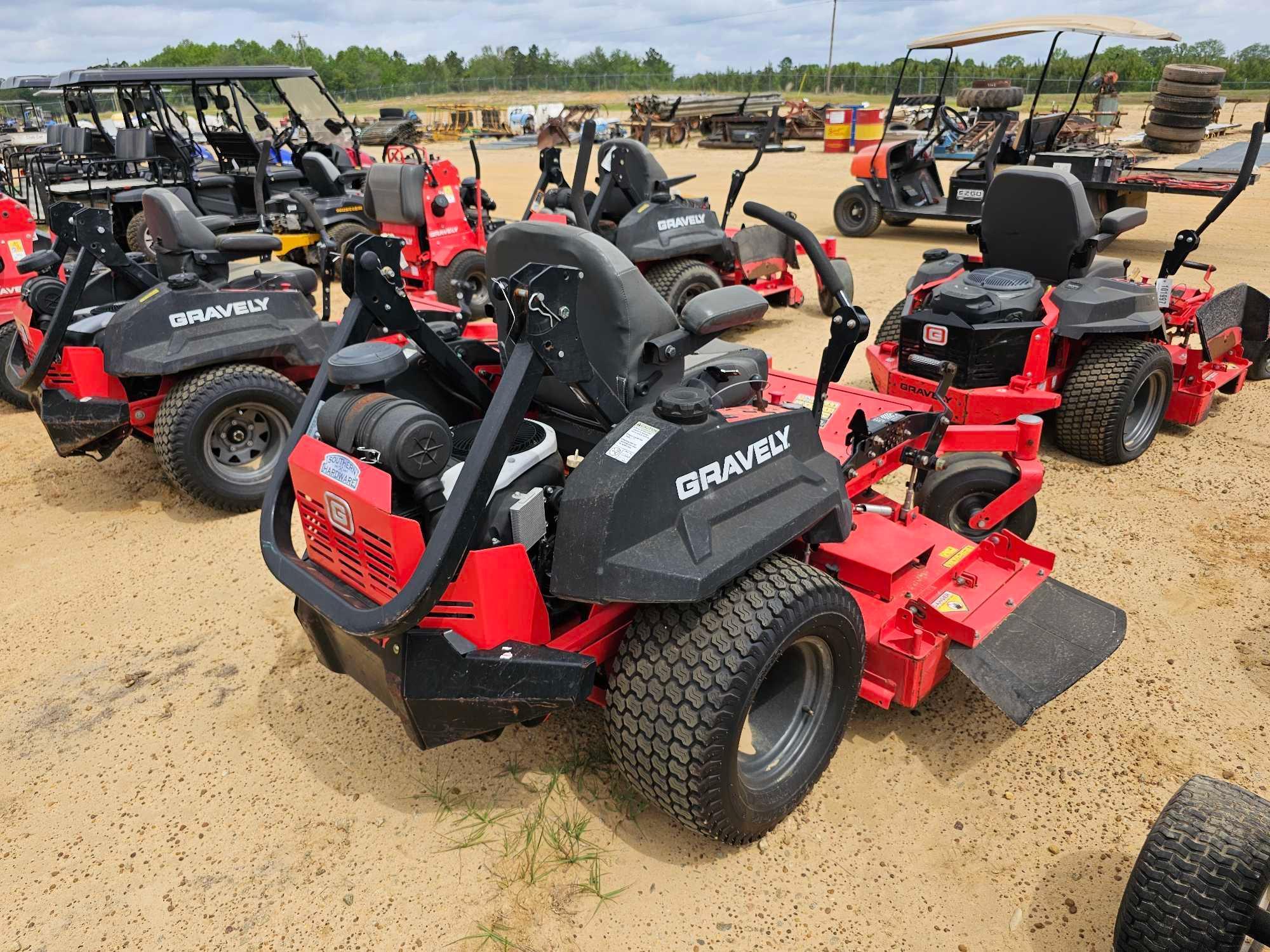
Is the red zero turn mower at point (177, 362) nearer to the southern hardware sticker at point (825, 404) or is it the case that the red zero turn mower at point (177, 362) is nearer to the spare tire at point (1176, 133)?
the southern hardware sticker at point (825, 404)

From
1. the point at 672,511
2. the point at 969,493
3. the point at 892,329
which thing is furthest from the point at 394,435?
the point at 892,329

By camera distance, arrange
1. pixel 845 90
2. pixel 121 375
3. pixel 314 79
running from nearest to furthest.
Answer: pixel 121 375, pixel 314 79, pixel 845 90

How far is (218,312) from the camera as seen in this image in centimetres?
486

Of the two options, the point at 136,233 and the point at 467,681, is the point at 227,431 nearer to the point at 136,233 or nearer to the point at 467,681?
the point at 467,681

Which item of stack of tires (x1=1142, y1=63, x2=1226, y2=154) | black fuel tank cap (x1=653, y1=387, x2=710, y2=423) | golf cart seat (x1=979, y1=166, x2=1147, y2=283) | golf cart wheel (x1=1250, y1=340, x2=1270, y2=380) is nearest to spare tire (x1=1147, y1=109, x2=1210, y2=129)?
stack of tires (x1=1142, y1=63, x2=1226, y2=154)

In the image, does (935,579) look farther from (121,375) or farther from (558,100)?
(558,100)

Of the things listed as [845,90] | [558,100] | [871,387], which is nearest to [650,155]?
[871,387]

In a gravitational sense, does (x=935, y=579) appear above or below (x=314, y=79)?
below

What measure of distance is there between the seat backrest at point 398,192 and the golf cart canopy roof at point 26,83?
8823mm

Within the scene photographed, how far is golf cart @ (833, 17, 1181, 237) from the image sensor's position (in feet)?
32.5

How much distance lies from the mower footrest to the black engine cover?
2.78ft

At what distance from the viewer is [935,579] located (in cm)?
314

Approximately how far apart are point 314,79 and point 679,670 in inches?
457

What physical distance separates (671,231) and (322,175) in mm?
5468
